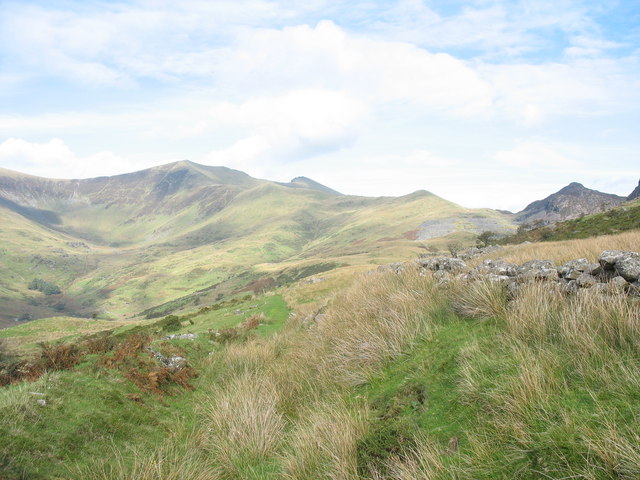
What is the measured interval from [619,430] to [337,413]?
339 cm

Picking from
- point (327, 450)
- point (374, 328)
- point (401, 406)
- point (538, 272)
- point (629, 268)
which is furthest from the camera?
point (374, 328)

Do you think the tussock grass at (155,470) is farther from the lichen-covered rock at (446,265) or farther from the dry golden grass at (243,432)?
the lichen-covered rock at (446,265)

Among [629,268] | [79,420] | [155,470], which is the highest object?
[629,268]

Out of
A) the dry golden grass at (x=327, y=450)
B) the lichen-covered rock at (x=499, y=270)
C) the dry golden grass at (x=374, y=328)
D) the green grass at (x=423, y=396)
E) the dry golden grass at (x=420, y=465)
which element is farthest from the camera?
the lichen-covered rock at (x=499, y=270)

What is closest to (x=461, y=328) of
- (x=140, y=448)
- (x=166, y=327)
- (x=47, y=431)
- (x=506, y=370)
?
(x=506, y=370)

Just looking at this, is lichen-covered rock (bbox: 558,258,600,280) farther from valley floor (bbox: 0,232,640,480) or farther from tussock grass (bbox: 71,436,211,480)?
tussock grass (bbox: 71,436,211,480)

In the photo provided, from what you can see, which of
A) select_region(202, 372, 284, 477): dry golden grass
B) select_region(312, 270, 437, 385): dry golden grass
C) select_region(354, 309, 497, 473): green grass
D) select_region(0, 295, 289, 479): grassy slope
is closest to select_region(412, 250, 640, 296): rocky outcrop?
select_region(312, 270, 437, 385): dry golden grass

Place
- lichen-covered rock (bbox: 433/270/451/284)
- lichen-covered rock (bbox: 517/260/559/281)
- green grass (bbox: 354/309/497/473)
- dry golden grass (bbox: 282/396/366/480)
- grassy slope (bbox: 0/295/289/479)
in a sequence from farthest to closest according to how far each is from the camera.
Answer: lichen-covered rock (bbox: 433/270/451/284)
lichen-covered rock (bbox: 517/260/559/281)
grassy slope (bbox: 0/295/289/479)
green grass (bbox: 354/309/497/473)
dry golden grass (bbox: 282/396/366/480)

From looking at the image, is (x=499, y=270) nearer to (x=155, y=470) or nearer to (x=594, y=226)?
(x=155, y=470)

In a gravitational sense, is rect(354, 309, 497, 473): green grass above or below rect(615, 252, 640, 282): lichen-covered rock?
below

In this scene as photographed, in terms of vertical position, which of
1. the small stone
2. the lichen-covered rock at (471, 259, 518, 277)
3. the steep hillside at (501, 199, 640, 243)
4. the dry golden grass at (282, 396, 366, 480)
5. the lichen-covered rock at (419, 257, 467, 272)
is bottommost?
the dry golden grass at (282, 396, 366, 480)

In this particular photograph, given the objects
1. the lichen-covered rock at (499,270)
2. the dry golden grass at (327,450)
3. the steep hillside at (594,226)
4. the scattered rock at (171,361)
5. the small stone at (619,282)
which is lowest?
the scattered rock at (171,361)

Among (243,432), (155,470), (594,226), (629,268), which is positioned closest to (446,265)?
A: (629,268)

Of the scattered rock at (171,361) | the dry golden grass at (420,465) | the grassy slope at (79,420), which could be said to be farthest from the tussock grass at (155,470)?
the scattered rock at (171,361)
